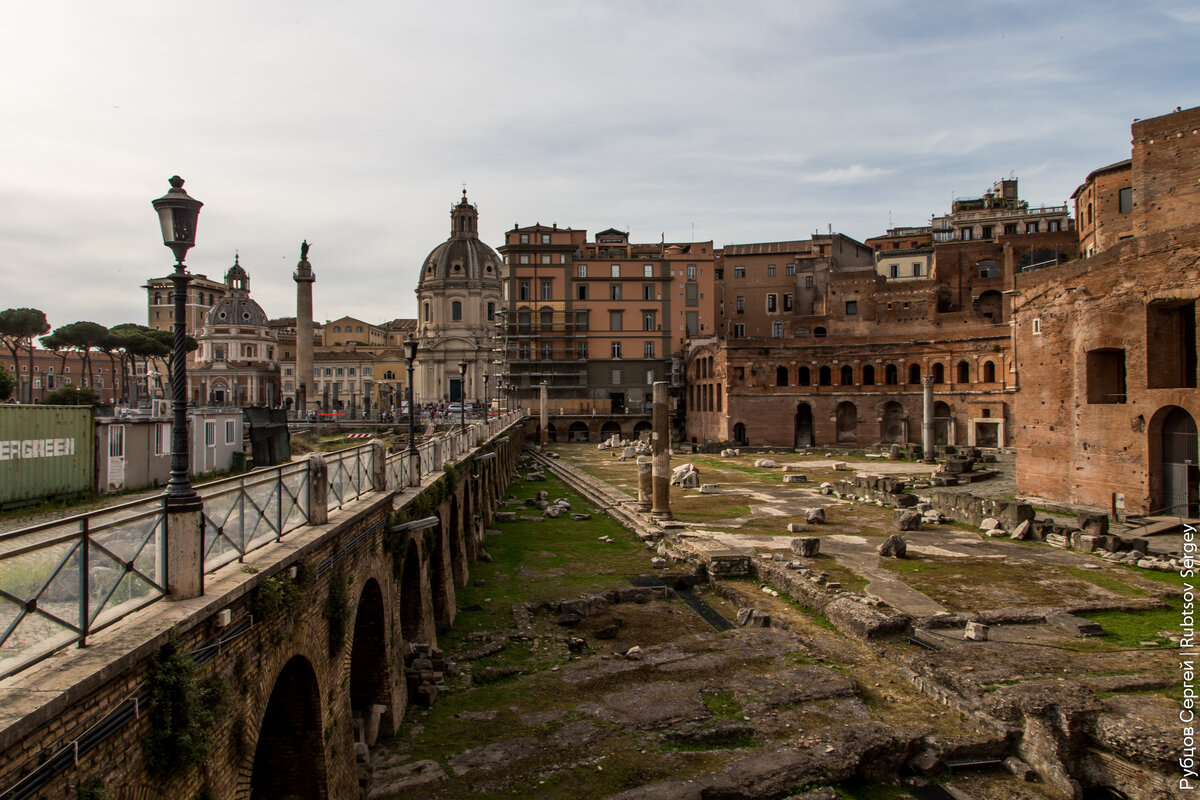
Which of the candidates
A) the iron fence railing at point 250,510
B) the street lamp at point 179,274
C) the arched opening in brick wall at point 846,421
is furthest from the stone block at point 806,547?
the arched opening in brick wall at point 846,421

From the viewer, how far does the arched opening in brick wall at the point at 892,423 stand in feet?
170

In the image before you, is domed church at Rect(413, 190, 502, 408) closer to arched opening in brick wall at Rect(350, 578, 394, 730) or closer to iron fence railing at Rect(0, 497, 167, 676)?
arched opening in brick wall at Rect(350, 578, 394, 730)

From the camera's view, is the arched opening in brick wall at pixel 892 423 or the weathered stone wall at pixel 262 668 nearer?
the weathered stone wall at pixel 262 668

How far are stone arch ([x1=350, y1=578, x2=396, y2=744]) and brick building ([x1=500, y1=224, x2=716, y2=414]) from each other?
171ft

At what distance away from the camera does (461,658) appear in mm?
12656

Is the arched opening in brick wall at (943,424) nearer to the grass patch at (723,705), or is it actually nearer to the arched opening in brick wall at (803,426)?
the arched opening in brick wall at (803,426)

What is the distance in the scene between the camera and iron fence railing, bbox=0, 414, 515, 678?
384 cm

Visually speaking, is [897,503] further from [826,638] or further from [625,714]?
[625,714]

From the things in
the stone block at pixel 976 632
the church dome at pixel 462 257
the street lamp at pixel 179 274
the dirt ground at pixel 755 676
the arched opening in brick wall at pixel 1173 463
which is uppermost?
the church dome at pixel 462 257

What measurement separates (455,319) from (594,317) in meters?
19.6

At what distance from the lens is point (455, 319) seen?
76875 millimetres

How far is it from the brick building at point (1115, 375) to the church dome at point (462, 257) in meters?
57.8

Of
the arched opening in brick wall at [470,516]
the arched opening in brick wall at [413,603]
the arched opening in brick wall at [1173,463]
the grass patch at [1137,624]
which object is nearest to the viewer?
the grass patch at [1137,624]

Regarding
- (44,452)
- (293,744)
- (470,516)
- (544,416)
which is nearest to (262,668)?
(293,744)
